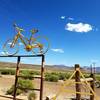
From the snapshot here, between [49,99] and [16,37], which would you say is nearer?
[49,99]

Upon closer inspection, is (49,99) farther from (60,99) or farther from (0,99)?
(60,99)

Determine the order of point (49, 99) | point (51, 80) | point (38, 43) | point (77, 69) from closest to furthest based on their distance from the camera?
point (49, 99) < point (77, 69) < point (38, 43) < point (51, 80)

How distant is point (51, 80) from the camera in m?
36.1

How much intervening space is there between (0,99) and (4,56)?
324 cm

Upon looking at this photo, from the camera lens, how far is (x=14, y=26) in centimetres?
1099

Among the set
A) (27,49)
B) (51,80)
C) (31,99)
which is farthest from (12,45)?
(51,80)

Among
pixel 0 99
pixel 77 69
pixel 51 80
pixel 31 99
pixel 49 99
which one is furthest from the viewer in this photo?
pixel 51 80

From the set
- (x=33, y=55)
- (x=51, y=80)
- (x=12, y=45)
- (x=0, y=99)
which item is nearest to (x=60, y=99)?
(x=0, y=99)

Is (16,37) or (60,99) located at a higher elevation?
(16,37)

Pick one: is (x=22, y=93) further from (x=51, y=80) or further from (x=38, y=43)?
(x=51, y=80)

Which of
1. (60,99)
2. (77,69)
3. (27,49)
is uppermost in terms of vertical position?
(27,49)

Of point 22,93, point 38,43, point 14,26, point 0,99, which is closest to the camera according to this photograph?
point 38,43

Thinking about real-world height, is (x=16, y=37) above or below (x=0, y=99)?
above

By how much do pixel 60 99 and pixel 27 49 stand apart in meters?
7.76
